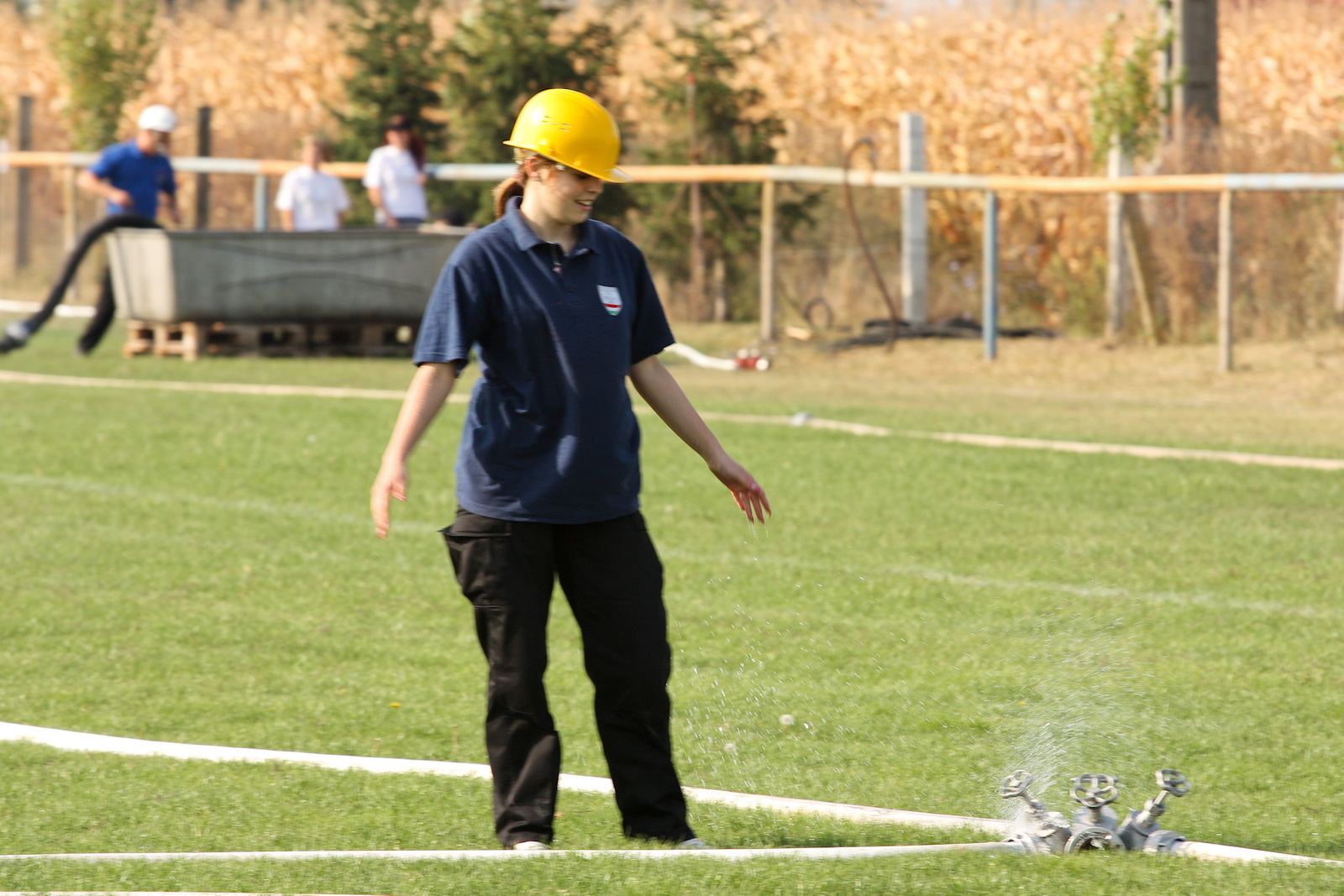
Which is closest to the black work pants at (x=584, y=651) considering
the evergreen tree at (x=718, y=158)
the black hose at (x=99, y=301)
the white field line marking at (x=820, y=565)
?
the white field line marking at (x=820, y=565)

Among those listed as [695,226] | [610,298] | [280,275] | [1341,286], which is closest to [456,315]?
[610,298]

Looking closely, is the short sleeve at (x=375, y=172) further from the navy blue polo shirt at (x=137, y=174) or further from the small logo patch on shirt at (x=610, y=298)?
the small logo patch on shirt at (x=610, y=298)

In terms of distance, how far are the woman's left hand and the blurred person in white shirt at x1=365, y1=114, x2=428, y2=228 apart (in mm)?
12556

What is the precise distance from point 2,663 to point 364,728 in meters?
1.61

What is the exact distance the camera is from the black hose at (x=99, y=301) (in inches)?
587

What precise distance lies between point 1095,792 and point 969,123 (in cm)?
2047

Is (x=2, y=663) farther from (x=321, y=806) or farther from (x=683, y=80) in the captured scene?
(x=683, y=80)

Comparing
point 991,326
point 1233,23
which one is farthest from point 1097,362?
point 1233,23

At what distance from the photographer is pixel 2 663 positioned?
6152 millimetres

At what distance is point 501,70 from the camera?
2181cm

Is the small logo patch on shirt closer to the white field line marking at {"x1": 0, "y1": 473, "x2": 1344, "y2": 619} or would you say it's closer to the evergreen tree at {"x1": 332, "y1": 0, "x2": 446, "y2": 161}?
the white field line marking at {"x1": 0, "y1": 473, "x2": 1344, "y2": 619}

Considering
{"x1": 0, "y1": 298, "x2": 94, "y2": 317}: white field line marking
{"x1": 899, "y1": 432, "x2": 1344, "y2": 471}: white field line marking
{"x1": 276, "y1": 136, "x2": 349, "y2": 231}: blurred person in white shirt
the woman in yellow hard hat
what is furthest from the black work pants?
{"x1": 0, "y1": 298, "x2": 94, "y2": 317}: white field line marking

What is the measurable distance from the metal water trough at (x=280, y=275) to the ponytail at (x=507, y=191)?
1172 cm

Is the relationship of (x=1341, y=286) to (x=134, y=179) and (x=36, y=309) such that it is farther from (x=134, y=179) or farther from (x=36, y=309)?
(x=36, y=309)
